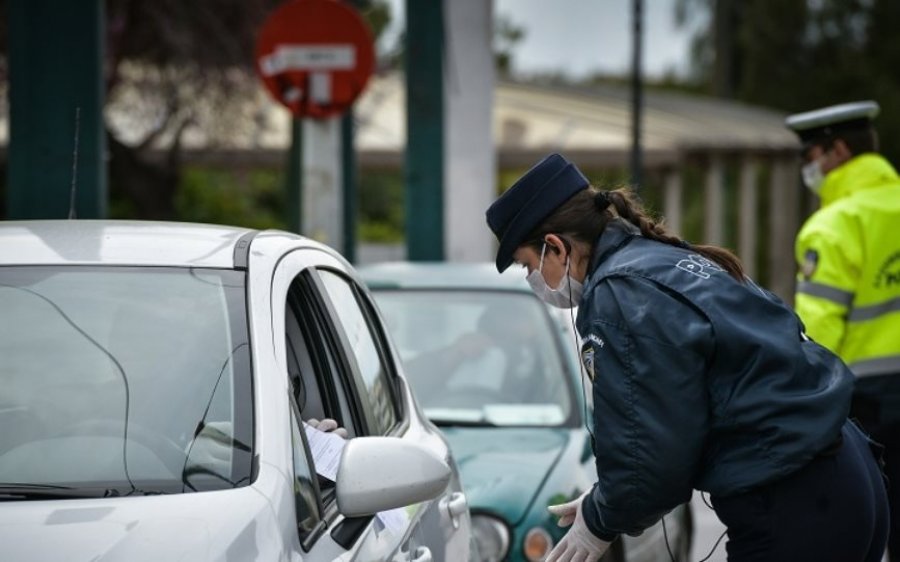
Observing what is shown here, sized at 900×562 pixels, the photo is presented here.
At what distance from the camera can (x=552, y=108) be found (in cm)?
3000

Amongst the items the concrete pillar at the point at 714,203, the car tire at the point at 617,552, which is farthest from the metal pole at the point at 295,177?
the concrete pillar at the point at 714,203

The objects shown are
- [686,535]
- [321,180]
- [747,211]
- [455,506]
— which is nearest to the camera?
[455,506]

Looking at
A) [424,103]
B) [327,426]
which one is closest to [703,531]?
[424,103]

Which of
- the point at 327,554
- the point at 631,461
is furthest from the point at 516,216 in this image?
the point at 327,554

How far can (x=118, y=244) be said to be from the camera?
15.1 ft

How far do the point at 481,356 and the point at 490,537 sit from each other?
67.2 inches

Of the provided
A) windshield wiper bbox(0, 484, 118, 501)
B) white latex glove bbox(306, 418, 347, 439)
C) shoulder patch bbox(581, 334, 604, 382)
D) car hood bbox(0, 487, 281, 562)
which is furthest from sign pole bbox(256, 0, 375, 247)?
car hood bbox(0, 487, 281, 562)

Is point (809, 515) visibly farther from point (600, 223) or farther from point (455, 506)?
point (455, 506)

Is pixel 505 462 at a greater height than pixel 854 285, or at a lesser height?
lesser

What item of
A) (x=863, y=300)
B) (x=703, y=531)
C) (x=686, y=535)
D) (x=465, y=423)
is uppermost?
(x=863, y=300)

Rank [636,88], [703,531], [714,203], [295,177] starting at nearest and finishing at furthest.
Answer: [703,531], [295,177], [636,88], [714,203]

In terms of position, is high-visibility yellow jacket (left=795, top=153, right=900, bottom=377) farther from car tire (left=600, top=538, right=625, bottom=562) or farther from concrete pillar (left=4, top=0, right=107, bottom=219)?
concrete pillar (left=4, top=0, right=107, bottom=219)

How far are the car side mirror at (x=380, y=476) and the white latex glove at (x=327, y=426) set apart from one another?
0.46 meters

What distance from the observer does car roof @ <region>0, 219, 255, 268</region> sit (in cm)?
448
